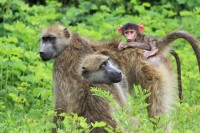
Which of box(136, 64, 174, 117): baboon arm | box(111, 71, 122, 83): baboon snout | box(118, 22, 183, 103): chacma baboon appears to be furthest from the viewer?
box(118, 22, 183, 103): chacma baboon

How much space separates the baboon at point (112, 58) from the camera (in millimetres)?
8383

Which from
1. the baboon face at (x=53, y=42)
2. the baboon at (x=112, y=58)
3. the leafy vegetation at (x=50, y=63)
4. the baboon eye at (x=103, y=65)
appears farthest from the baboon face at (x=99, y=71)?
the baboon face at (x=53, y=42)

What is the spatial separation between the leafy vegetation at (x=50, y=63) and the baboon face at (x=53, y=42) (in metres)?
0.58

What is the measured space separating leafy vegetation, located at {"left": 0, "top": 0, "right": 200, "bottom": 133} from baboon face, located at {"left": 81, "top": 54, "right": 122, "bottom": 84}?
0.32 meters

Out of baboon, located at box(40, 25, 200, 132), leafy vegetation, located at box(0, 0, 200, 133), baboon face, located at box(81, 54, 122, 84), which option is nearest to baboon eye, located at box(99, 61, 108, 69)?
baboon face, located at box(81, 54, 122, 84)

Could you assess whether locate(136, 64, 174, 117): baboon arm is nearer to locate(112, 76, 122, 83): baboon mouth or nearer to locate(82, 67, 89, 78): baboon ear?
locate(112, 76, 122, 83): baboon mouth

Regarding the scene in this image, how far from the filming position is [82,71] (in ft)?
26.8

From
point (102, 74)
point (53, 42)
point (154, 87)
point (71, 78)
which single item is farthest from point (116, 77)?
point (53, 42)

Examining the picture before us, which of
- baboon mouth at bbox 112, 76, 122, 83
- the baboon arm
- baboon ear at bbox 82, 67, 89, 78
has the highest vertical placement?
baboon ear at bbox 82, 67, 89, 78

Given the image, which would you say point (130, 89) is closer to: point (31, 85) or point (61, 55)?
point (61, 55)

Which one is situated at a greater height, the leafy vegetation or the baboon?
the baboon

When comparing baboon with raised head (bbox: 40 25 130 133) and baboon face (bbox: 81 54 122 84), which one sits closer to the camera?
baboon with raised head (bbox: 40 25 130 133)

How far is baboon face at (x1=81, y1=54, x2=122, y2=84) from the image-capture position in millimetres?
8133

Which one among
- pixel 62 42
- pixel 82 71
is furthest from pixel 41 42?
pixel 82 71
